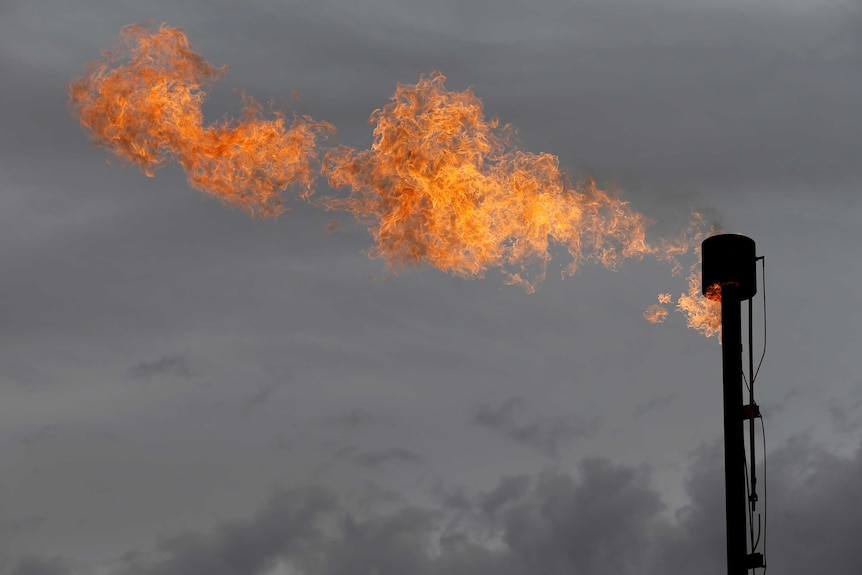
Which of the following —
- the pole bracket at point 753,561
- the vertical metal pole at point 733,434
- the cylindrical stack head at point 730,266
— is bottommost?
the pole bracket at point 753,561

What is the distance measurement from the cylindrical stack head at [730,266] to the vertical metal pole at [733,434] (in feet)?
0.33

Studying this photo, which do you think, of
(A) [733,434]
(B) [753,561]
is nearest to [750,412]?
(A) [733,434]

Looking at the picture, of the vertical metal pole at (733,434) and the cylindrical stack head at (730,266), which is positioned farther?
the cylindrical stack head at (730,266)

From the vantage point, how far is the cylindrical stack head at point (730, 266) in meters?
13.6

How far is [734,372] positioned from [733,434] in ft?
2.64

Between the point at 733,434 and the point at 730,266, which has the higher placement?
the point at 730,266

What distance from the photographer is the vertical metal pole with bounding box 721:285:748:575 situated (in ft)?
41.5

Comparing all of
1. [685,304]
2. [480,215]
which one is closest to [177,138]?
[480,215]

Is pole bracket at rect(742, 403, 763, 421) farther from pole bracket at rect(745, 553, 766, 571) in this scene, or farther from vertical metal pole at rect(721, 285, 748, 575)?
pole bracket at rect(745, 553, 766, 571)

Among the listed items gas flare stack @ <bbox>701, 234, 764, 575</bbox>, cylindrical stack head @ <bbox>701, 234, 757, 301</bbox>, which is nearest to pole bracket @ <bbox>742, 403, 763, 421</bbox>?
gas flare stack @ <bbox>701, 234, 764, 575</bbox>

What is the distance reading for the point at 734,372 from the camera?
13.3 m

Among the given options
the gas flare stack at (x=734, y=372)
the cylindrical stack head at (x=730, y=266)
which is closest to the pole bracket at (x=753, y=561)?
the gas flare stack at (x=734, y=372)

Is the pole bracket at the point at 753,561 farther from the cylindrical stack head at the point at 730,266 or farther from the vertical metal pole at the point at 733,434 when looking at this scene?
the cylindrical stack head at the point at 730,266

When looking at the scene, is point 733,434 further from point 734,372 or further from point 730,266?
point 730,266
